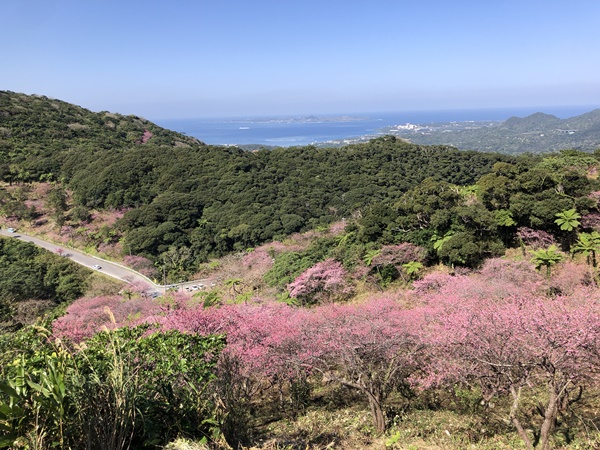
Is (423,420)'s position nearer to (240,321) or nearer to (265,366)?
(265,366)

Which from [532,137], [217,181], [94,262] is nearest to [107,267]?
[94,262]

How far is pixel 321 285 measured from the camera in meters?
17.3

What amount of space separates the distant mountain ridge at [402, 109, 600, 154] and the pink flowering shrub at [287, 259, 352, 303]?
112761 millimetres

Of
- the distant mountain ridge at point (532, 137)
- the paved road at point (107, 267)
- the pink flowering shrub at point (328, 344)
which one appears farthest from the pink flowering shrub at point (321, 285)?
the distant mountain ridge at point (532, 137)

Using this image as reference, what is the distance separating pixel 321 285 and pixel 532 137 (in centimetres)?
15568

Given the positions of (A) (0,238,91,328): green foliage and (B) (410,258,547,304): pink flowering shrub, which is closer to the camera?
(B) (410,258,547,304): pink flowering shrub

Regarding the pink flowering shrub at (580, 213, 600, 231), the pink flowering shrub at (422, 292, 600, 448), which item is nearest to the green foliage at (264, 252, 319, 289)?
the pink flowering shrub at (422, 292, 600, 448)

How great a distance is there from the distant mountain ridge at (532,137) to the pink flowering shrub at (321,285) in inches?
4439

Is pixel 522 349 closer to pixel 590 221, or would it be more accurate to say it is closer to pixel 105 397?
pixel 105 397

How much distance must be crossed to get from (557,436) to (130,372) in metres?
6.98

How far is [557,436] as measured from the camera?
6.23 m

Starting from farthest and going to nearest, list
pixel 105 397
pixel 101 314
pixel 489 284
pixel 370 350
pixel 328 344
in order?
1. pixel 101 314
2. pixel 489 284
3. pixel 328 344
4. pixel 370 350
5. pixel 105 397

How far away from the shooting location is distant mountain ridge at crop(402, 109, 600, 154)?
118925 mm

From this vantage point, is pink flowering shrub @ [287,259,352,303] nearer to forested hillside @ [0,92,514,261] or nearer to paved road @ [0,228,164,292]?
paved road @ [0,228,164,292]
